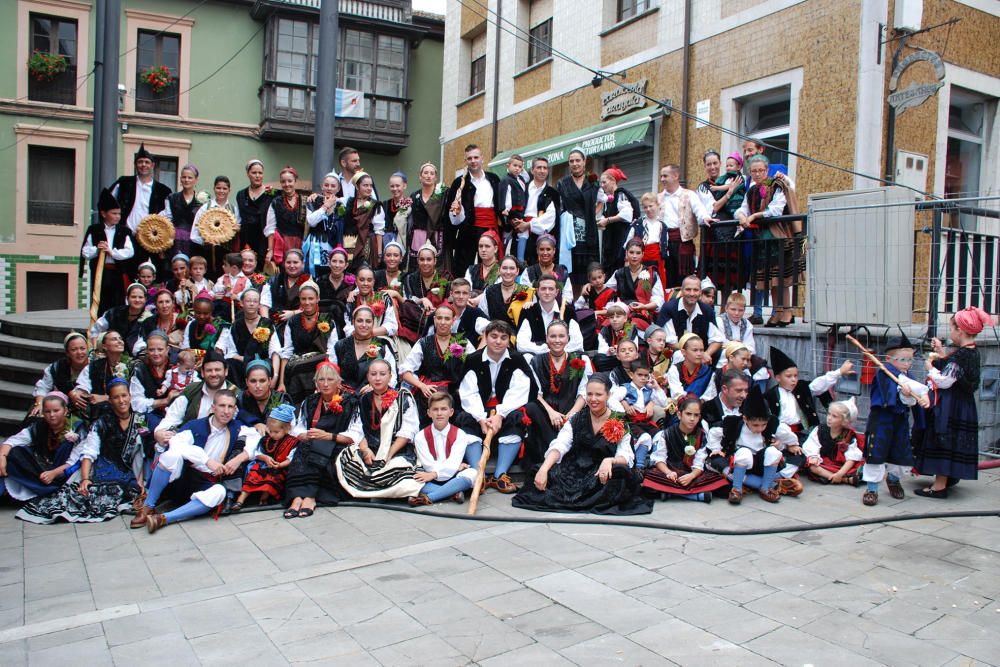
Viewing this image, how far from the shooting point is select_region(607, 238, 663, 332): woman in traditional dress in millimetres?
8336

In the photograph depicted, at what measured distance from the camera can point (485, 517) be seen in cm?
586

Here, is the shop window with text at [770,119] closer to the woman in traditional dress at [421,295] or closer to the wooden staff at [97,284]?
the woman in traditional dress at [421,295]

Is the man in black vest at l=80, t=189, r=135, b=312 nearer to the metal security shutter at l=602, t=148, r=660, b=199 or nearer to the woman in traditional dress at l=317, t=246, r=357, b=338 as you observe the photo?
the woman in traditional dress at l=317, t=246, r=357, b=338

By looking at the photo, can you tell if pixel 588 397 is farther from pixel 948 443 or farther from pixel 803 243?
pixel 803 243

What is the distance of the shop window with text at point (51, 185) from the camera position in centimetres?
2031

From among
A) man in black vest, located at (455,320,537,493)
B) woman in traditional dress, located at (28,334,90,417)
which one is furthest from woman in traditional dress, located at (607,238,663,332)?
woman in traditional dress, located at (28,334,90,417)

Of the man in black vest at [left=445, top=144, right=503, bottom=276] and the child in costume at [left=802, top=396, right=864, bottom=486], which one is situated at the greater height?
the man in black vest at [left=445, top=144, right=503, bottom=276]

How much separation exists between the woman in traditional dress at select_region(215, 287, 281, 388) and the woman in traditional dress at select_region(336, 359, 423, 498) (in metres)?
1.27

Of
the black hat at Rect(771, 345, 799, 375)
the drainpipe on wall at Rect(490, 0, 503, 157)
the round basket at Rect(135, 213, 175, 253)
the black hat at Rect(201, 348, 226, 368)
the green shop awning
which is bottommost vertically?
the black hat at Rect(201, 348, 226, 368)

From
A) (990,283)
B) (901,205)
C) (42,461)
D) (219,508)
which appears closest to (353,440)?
(219,508)

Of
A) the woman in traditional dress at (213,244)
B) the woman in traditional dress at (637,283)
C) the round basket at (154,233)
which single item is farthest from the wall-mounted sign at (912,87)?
the round basket at (154,233)

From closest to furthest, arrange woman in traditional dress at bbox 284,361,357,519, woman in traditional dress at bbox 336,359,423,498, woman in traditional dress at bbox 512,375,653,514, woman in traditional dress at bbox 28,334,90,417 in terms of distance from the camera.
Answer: woman in traditional dress at bbox 512,375,653,514, woman in traditional dress at bbox 284,361,357,519, woman in traditional dress at bbox 336,359,423,498, woman in traditional dress at bbox 28,334,90,417

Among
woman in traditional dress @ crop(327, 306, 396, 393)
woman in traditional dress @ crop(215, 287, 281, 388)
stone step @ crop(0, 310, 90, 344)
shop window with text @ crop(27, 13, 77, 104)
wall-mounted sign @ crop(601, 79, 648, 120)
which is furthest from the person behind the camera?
shop window with text @ crop(27, 13, 77, 104)

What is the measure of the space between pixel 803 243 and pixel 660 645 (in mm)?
5431
